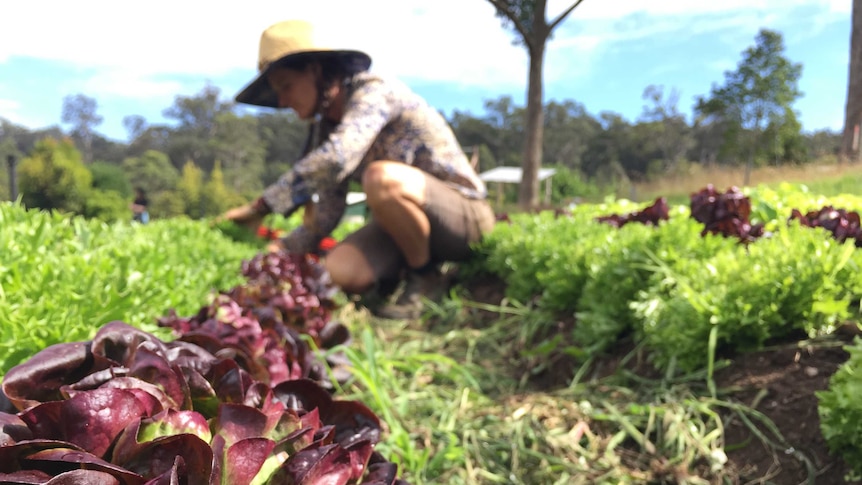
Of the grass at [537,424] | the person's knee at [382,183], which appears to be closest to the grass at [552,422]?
the grass at [537,424]

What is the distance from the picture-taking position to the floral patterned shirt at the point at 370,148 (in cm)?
301

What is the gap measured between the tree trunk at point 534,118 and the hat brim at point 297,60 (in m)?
7.27

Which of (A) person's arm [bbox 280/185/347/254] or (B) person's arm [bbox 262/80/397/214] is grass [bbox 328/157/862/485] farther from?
(A) person's arm [bbox 280/185/347/254]

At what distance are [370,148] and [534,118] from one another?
7656mm

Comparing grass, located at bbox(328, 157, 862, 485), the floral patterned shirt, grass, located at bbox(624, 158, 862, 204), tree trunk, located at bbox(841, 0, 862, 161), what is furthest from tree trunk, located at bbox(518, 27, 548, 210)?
tree trunk, located at bbox(841, 0, 862, 161)

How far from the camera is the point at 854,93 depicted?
14.2 metres

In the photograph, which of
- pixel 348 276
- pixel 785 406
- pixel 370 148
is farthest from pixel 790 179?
pixel 785 406

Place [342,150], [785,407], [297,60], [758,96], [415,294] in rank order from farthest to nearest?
[758,96]
[415,294]
[297,60]
[342,150]
[785,407]

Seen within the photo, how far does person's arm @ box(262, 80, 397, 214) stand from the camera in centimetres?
298

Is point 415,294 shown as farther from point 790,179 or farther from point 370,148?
point 790,179

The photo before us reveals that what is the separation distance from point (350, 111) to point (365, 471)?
8.16 feet

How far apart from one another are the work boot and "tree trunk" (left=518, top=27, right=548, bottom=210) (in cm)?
705

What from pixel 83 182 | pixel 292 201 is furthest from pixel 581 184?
pixel 292 201

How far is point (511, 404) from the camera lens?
1814mm
